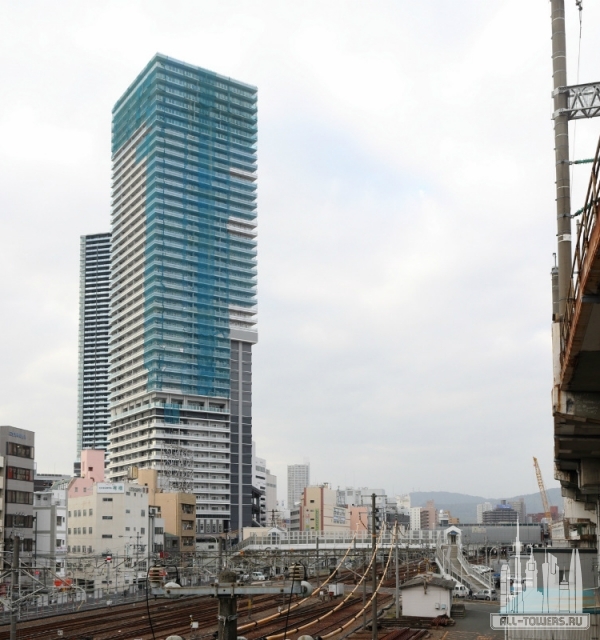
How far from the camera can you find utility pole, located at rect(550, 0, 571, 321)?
20.1 metres

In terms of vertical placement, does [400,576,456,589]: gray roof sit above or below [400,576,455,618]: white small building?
above

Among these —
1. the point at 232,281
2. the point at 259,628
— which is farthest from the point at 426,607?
the point at 232,281

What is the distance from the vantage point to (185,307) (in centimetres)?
18588

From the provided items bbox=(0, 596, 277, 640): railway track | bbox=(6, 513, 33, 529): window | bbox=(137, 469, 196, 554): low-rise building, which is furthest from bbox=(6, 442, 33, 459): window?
bbox=(137, 469, 196, 554): low-rise building

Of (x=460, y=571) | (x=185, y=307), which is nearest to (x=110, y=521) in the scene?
(x=460, y=571)

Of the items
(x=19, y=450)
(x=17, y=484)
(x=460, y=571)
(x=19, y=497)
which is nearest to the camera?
(x=19, y=497)

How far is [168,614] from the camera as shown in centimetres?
6281

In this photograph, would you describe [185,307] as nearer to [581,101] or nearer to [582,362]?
[581,101]

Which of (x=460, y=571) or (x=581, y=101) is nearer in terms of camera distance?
(x=581, y=101)

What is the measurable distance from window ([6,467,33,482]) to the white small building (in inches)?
1686

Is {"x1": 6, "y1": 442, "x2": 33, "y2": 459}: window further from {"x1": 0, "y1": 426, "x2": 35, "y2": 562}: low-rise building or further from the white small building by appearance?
the white small building

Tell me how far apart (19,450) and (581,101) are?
75522mm

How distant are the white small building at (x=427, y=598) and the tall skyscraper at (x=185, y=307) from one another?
118m

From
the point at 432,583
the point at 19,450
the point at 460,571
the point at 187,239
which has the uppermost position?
the point at 187,239
